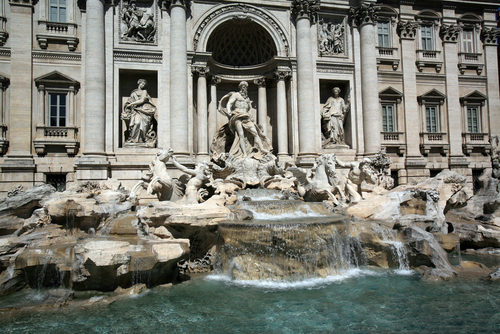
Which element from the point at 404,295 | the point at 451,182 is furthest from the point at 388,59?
the point at 404,295

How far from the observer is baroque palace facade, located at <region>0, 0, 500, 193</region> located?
15.3 meters

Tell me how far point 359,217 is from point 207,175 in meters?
5.51

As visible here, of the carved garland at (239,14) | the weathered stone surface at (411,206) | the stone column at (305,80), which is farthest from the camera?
the stone column at (305,80)

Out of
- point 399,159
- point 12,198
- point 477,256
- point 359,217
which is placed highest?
point 399,159

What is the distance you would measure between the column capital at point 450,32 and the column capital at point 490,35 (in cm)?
183

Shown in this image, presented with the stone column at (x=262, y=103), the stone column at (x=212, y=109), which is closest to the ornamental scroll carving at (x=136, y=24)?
Result: the stone column at (x=212, y=109)

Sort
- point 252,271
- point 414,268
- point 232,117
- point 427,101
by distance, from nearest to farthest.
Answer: point 252,271, point 414,268, point 232,117, point 427,101

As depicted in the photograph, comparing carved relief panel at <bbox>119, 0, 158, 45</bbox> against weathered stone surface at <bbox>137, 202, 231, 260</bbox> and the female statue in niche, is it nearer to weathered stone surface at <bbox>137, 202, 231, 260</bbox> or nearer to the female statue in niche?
the female statue in niche

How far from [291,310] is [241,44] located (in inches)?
577

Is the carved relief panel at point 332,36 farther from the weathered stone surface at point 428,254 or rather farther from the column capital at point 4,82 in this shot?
the column capital at point 4,82

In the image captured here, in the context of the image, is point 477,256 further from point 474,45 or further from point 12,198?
point 12,198

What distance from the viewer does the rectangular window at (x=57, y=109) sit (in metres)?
15.6

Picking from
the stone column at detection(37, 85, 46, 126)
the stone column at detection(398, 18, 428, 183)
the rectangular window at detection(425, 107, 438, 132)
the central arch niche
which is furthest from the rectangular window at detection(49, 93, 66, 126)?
the rectangular window at detection(425, 107, 438, 132)

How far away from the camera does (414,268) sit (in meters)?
10.3
